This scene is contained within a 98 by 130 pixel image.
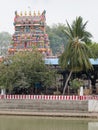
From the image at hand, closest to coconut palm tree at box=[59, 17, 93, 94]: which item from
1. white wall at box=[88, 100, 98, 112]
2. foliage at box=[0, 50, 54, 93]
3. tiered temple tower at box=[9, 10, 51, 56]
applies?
foliage at box=[0, 50, 54, 93]

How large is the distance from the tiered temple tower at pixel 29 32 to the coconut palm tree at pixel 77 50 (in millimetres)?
20583

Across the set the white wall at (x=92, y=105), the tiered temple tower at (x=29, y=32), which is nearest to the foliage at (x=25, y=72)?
the white wall at (x=92, y=105)

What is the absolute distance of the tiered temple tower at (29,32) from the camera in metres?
63.7

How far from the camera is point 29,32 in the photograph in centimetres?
6444

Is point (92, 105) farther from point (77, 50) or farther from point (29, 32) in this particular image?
point (29, 32)

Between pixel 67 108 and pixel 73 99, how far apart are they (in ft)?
Result: 3.18

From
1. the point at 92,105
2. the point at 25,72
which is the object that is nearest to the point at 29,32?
the point at 25,72

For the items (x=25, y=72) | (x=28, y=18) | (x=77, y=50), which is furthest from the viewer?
(x=28, y=18)

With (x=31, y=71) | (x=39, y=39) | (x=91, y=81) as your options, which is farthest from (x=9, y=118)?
(x=39, y=39)

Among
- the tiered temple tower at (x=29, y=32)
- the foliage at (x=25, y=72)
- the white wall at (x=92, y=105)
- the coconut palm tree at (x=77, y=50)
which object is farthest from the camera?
the tiered temple tower at (x=29, y=32)

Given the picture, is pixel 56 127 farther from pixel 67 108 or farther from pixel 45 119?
pixel 67 108

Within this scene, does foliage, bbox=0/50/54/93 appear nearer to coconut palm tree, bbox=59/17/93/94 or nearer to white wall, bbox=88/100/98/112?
coconut palm tree, bbox=59/17/93/94

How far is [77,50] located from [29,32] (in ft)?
77.0

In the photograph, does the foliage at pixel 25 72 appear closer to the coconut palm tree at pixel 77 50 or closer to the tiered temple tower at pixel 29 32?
the coconut palm tree at pixel 77 50
